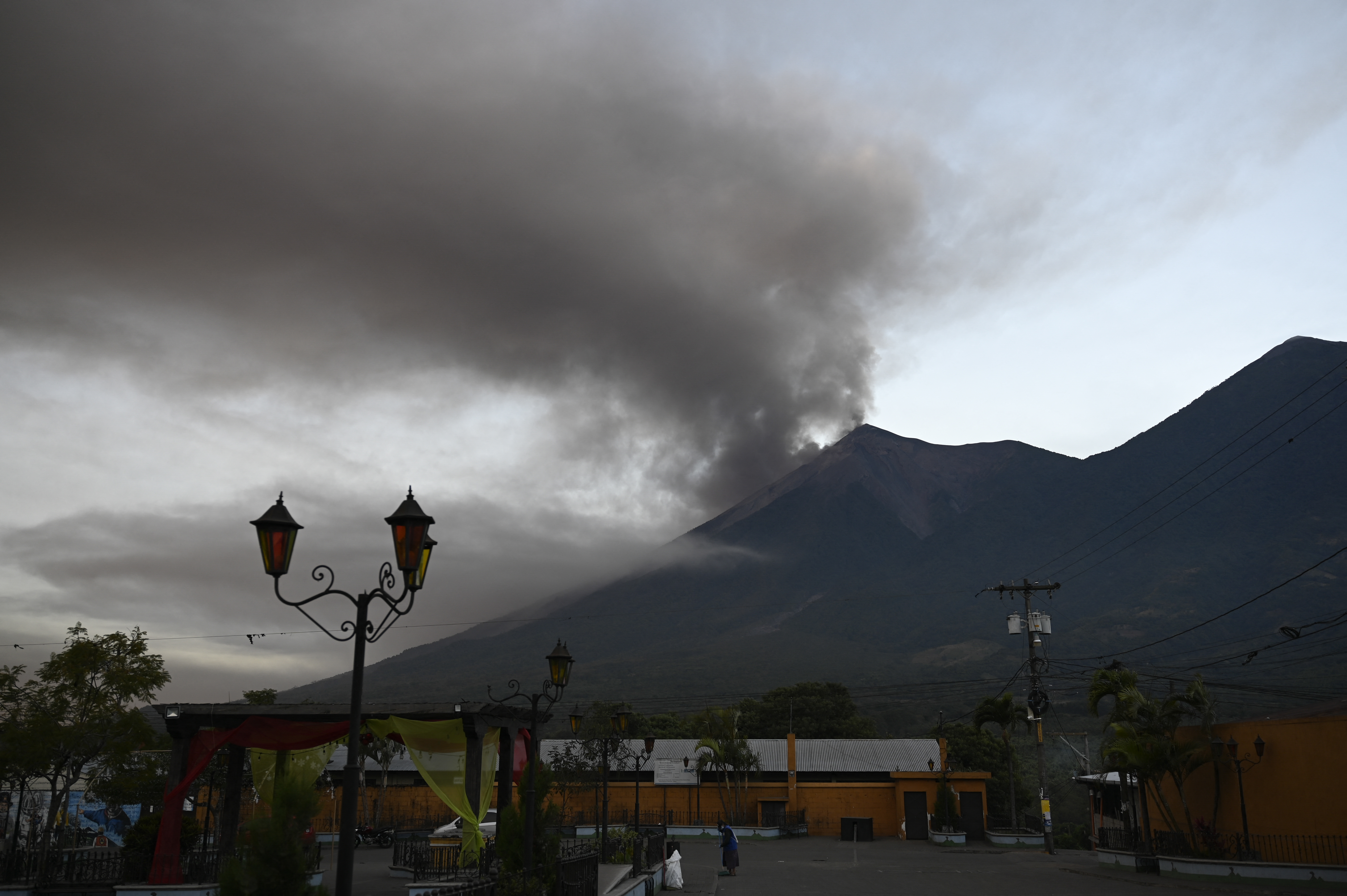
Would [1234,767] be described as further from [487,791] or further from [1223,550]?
[1223,550]

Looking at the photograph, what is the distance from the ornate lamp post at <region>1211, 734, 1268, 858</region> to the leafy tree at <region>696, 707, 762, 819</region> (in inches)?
942

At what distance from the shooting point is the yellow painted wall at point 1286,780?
19.1 metres

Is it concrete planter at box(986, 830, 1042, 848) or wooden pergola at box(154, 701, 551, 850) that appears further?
concrete planter at box(986, 830, 1042, 848)

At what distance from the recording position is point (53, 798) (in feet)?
60.8

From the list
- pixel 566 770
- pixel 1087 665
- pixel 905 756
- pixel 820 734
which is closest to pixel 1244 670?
pixel 1087 665

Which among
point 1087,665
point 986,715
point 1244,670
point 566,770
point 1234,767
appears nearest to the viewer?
point 1234,767

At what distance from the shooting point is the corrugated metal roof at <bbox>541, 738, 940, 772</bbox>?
46.5 m

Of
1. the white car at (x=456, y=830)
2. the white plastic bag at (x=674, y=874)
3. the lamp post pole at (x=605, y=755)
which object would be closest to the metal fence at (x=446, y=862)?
the lamp post pole at (x=605, y=755)

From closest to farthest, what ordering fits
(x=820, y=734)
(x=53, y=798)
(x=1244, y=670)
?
(x=53, y=798) < (x=820, y=734) < (x=1244, y=670)

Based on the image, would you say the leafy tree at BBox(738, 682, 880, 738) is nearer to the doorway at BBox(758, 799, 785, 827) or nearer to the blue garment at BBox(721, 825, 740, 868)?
the doorway at BBox(758, 799, 785, 827)

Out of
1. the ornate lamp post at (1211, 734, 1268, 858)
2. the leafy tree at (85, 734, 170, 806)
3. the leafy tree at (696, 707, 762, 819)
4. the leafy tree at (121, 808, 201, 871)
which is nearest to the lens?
the leafy tree at (121, 808, 201, 871)

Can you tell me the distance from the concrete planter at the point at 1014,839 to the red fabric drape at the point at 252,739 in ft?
96.1

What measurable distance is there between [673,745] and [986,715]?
17.4 metres

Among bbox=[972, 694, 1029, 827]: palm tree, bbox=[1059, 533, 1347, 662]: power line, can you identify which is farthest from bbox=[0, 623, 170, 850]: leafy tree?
bbox=[972, 694, 1029, 827]: palm tree
